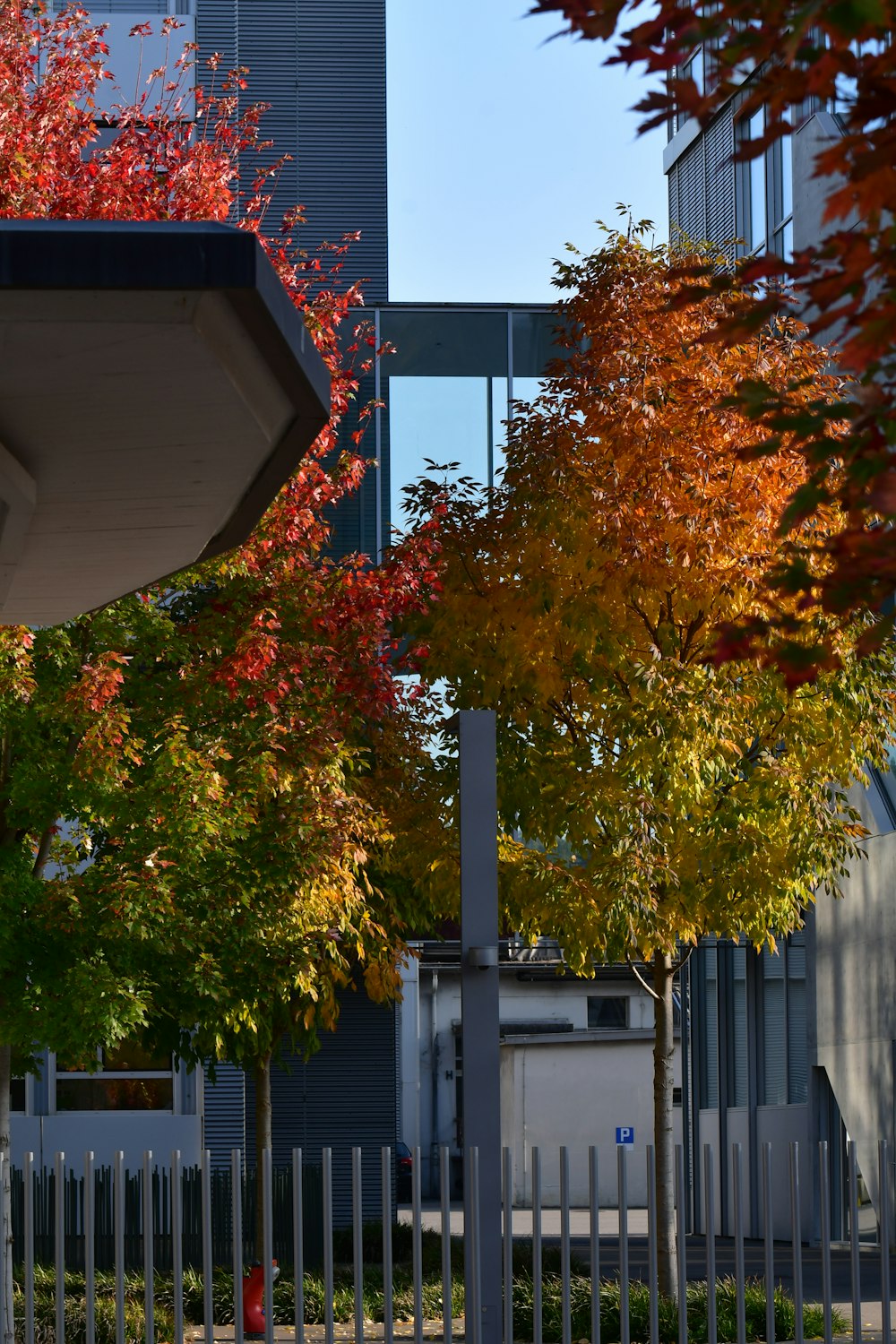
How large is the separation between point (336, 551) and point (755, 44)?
19291mm

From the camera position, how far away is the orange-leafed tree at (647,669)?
12.6 metres

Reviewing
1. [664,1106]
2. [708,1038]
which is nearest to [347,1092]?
[708,1038]

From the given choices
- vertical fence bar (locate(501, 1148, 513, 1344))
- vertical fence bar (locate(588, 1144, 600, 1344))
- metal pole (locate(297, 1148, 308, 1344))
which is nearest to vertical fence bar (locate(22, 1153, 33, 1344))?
metal pole (locate(297, 1148, 308, 1344))

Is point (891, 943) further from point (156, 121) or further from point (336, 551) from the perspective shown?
point (156, 121)

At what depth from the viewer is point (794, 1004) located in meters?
23.9

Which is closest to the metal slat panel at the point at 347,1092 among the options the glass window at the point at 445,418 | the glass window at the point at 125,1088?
the glass window at the point at 125,1088

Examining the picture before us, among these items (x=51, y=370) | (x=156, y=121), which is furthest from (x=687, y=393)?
(x=51, y=370)

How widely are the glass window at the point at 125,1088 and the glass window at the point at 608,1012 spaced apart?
2833 centimetres

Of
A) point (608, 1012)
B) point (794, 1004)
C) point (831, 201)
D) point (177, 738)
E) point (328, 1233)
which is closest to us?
point (831, 201)

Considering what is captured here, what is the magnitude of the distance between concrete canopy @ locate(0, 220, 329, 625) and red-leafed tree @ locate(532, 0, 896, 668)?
3.58ft

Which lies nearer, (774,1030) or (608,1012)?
(774,1030)

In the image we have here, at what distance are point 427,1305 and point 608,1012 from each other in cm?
3553

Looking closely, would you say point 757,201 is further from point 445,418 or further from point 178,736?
point 178,736

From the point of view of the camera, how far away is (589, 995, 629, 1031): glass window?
161ft
